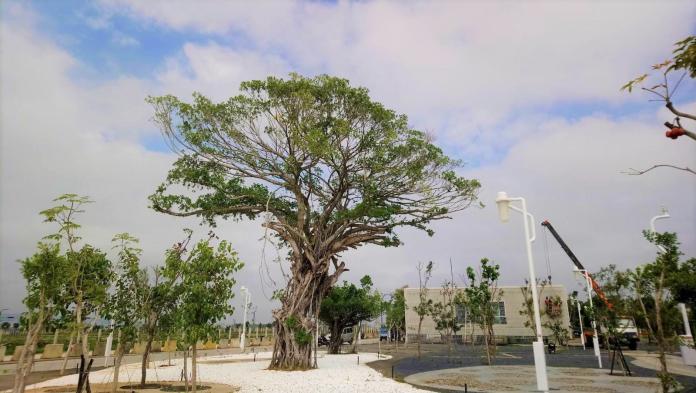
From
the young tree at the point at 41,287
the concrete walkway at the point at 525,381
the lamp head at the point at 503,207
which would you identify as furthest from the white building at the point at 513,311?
the young tree at the point at 41,287

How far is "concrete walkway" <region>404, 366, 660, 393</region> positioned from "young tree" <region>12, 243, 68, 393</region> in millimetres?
11606

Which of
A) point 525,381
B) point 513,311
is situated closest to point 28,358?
point 525,381

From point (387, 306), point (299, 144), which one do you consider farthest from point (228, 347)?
point (299, 144)

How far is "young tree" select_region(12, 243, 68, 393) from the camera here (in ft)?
33.2

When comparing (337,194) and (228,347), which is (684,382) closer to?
(337,194)

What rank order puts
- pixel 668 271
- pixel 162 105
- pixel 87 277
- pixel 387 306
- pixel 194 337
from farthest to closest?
pixel 387 306, pixel 162 105, pixel 87 277, pixel 194 337, pixel 668 271

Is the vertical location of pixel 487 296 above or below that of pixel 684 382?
above

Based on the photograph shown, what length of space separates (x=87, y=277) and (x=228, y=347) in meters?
33.6

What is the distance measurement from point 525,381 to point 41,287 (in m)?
16.0

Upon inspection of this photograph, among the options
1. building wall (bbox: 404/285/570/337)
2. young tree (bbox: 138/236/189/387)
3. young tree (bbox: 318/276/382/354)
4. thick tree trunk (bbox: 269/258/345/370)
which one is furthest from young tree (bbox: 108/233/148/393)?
building wall (bbox: 404/285/570/337)

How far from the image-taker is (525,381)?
632 inches

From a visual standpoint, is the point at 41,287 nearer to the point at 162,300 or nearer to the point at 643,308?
the point at 162,300

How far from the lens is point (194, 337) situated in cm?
1145

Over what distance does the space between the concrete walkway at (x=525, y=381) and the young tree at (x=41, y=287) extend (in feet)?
38.1
